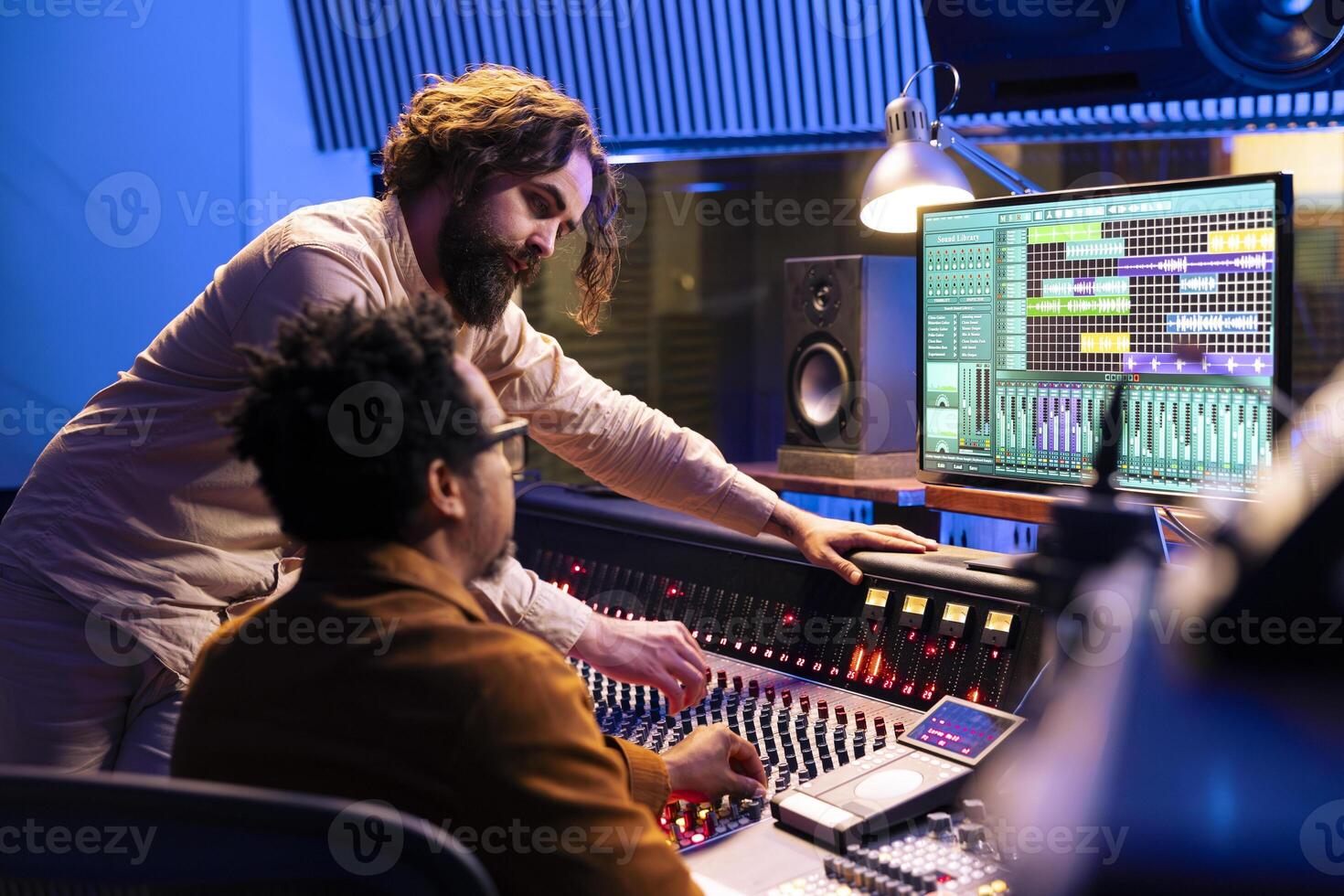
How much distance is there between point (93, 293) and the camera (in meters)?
3.54

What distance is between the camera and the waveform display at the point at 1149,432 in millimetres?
1625

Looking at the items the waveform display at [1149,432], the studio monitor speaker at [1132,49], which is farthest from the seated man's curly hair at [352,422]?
the studio monitor speaker at [1132,49]

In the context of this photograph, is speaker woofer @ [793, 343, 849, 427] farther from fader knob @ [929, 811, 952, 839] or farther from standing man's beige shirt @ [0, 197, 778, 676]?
fader knob @ [929, 811, 952, 839]

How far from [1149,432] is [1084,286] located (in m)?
0.24

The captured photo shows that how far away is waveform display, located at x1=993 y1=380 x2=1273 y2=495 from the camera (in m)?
1.62

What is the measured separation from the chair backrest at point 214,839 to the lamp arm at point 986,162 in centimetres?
180

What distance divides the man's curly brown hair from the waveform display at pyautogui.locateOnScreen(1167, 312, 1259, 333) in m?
0.95

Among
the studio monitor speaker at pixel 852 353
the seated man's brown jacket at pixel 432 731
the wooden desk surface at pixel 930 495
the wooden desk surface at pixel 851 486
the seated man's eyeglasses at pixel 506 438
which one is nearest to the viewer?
the seated man's brown jacket at pixel 432 731

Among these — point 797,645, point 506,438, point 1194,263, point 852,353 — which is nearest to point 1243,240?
point 1194,263

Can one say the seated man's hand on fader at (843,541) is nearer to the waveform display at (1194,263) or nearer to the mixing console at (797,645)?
the mixing console at (797,645)

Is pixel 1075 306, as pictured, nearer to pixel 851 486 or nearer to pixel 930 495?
pixel 930 495

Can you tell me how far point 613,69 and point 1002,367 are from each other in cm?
181

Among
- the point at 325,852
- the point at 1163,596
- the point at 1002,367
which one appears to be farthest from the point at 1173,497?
the point at 325,852

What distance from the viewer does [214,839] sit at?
0.70 metres
